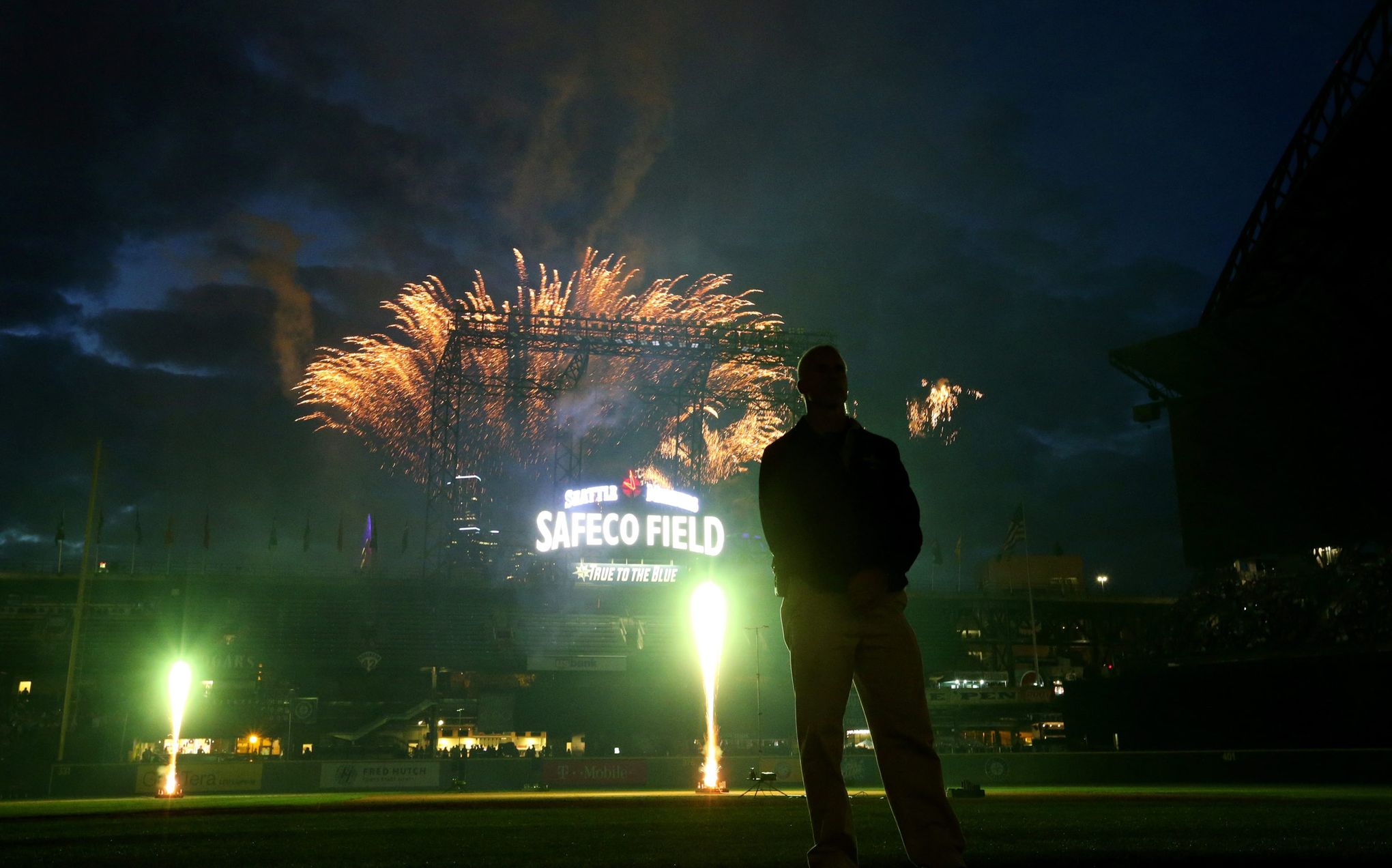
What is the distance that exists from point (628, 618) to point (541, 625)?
4.03m

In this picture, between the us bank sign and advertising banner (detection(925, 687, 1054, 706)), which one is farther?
the us bank sign

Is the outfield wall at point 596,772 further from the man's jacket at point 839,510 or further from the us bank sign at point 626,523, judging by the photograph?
the man's jacket at point 839,510

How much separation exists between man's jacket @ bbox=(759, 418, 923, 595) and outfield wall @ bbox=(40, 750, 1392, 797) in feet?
64.6

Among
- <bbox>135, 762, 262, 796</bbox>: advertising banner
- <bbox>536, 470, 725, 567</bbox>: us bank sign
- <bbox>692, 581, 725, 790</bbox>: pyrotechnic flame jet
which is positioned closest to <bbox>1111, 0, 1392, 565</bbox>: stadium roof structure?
<bbox>692, 581, 725, 790</bbox>: pyrotechnic flame jet

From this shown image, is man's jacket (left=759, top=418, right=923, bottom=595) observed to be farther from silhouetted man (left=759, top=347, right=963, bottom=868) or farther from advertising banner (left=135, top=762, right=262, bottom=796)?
advertising banner (left=135, top=762, right=262, bottom=796)

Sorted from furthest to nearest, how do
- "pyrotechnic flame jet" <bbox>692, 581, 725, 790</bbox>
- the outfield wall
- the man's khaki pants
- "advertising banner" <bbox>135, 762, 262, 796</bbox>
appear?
"pyrotechnic flame jet" <bbox>692, 581, 725, 790</bbox>
"advertising banner" <bbox>135, 762, 262, 796</bbox>
the outfield wall
the man's khaki pants

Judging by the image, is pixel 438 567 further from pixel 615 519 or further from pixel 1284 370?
pixel 1284 370

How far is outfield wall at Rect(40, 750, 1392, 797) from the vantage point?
23125 millimetres

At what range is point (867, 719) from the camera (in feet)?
10.8

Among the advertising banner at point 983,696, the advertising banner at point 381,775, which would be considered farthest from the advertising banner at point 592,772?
the advertising banner at point 983,696

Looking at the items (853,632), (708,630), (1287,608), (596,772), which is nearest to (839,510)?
(853,632)

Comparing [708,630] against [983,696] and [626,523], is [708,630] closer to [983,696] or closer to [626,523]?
[626,523]

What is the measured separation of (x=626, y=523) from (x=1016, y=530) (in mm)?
15742

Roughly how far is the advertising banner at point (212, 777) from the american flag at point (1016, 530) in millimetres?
27798
